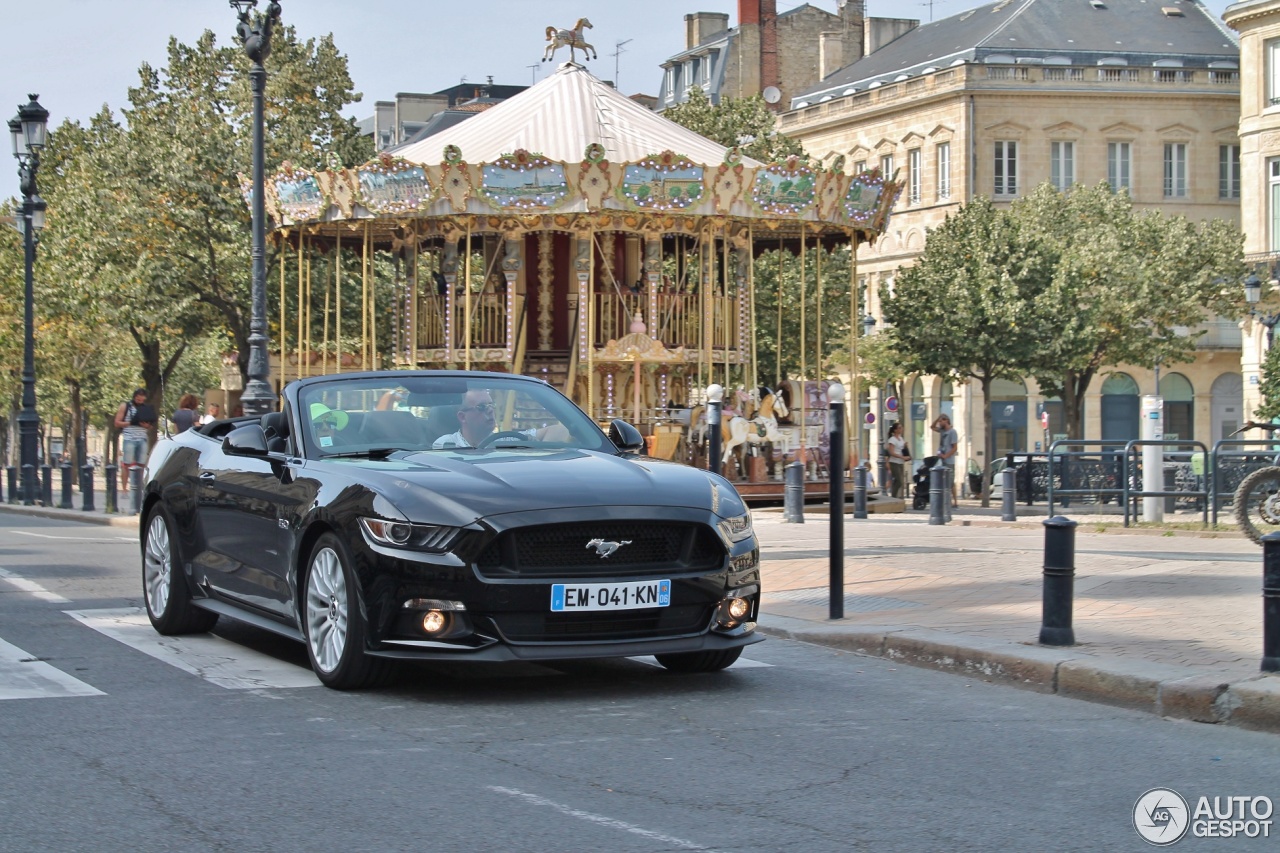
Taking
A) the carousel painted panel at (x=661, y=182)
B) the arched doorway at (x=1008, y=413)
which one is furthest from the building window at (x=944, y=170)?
the carousel painted panel at (x=661, y=182)

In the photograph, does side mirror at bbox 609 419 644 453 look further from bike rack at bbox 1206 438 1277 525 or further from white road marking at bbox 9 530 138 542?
white road marking at bbox 9 530 138 542

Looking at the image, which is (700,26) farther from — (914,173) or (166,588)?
(166,588)

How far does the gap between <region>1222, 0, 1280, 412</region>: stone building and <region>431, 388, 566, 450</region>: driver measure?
4616 centimetres

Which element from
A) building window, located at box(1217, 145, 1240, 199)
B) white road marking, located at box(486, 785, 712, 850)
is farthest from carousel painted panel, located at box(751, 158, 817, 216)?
building window, located at box(1217, 145, 1240, 199)

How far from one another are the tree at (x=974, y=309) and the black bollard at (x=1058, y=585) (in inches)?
1381

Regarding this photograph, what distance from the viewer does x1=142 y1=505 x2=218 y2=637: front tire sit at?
9.62 metres

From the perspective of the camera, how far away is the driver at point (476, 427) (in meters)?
8.52

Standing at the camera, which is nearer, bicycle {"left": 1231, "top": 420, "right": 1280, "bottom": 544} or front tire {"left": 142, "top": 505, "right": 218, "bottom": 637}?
front tire {"left": 142, "top": 505, "right": 218, "bottom": 637}

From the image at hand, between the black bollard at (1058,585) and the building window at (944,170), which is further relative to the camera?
the building window at (944,170)

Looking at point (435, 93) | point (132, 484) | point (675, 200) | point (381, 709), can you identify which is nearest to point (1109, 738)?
point (381, 709)

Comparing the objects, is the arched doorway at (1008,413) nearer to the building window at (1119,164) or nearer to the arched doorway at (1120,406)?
the arched doorway at (1120,406)

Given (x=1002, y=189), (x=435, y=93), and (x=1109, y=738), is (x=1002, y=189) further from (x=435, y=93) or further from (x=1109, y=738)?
(x=1109, y=738)

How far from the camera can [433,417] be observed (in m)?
8.64

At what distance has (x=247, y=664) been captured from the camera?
28.2 ft
